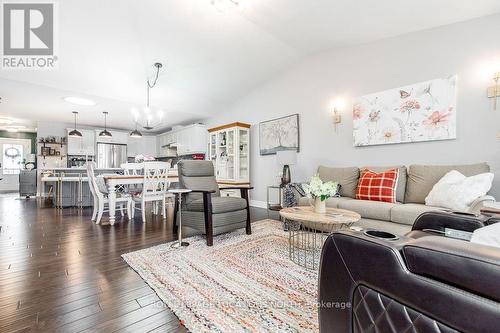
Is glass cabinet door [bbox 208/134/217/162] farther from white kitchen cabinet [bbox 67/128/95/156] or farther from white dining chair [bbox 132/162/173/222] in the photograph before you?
white kitchen cabinet [bbox 67/128/95/156]

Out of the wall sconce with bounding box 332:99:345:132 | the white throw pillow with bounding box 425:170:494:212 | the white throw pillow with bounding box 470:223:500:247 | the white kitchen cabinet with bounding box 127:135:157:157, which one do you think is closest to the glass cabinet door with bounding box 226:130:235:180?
the wall sconce with bounding box 332:99:345:132

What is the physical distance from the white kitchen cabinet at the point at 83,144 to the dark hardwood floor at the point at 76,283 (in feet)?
16.0

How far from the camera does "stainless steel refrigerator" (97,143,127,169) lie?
7730 mm

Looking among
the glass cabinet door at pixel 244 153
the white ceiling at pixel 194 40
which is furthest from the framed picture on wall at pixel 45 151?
the glass cabinet door at pixel 244 153

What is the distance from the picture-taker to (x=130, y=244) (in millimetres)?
2658

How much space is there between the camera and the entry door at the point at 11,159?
880 cm

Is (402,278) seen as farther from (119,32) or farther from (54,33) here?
(54,33)

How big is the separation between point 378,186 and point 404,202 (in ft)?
1.33

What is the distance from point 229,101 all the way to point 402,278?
579 centimetres

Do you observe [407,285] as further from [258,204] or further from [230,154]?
[230,154]

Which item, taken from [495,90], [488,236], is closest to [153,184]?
[488,236]

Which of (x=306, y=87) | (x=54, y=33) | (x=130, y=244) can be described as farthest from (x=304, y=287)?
(x=54, y=33)

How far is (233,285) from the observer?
1721 mm

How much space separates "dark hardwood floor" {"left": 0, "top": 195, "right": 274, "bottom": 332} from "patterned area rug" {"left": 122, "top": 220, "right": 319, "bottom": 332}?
13cm
